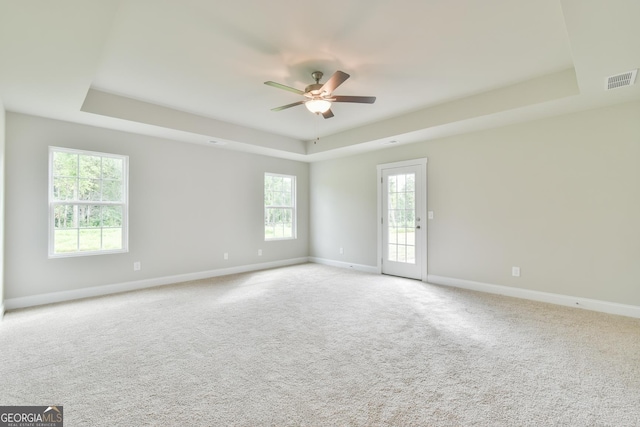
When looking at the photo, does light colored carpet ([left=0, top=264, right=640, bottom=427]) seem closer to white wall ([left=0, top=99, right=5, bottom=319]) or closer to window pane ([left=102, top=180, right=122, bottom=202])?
white wall ([left=0, top=99, right=5, bottom=319])

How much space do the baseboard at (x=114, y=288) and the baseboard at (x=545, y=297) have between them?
3.66m

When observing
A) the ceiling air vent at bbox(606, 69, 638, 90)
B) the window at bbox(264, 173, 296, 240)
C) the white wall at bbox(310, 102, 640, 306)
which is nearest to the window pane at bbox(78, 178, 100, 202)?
the window at bbox(264, 173, 296, 240)

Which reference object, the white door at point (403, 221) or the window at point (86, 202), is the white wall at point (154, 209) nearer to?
the window at point (86, 202)

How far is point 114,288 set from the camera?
14.7 feet

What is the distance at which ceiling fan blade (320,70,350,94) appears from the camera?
106 inches

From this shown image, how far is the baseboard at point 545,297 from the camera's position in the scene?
11.3 ft

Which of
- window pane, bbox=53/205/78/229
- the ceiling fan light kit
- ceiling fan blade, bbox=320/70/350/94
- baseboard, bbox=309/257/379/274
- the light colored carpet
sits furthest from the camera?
baseboard, bbox=309/257/379/274

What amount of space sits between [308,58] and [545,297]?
13.8ft

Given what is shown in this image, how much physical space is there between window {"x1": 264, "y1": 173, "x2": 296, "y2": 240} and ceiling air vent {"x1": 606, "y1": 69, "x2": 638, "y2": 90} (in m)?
5.35

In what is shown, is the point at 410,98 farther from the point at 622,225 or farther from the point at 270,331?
the point at 270,331

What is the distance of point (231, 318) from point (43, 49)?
2931mm

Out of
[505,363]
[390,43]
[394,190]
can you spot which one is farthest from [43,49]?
[394,190]

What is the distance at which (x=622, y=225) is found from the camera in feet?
11.3

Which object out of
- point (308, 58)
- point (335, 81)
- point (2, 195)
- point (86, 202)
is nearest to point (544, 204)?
point (335, 81)
